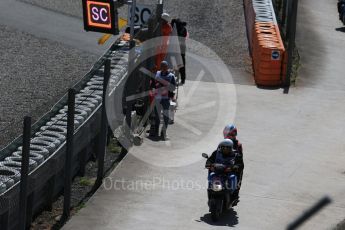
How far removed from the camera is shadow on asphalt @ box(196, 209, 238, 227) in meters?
17.5

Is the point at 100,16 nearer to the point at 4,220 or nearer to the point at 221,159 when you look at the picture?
the point at 221,159

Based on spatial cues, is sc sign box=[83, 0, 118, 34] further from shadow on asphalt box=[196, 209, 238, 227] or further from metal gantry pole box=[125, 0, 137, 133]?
shadow on asphalt box=[196, 209, 238, 227]

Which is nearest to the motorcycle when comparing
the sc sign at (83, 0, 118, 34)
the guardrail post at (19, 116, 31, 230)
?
the guardrail post at (19, 116, 31, 230)

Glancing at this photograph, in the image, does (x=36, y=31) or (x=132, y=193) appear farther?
(x=36, y=31)

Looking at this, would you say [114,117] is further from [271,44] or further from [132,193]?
[271,44]

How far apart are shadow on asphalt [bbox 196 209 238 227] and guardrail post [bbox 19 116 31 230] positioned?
142 inches

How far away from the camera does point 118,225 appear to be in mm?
17203

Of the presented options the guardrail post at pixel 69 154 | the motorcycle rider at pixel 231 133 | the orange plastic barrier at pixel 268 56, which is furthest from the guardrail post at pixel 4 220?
the orange plastic barrier at pixel 268 56

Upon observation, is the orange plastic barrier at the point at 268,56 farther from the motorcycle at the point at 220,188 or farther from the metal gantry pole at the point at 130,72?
the motorcycle at the point at 220,188

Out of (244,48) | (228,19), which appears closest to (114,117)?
(244,48)

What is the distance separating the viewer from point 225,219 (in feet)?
58.5

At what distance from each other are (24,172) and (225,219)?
4.28m

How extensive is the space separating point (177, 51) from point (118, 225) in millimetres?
10218

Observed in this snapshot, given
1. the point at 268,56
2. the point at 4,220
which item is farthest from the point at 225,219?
the point at 268,56
